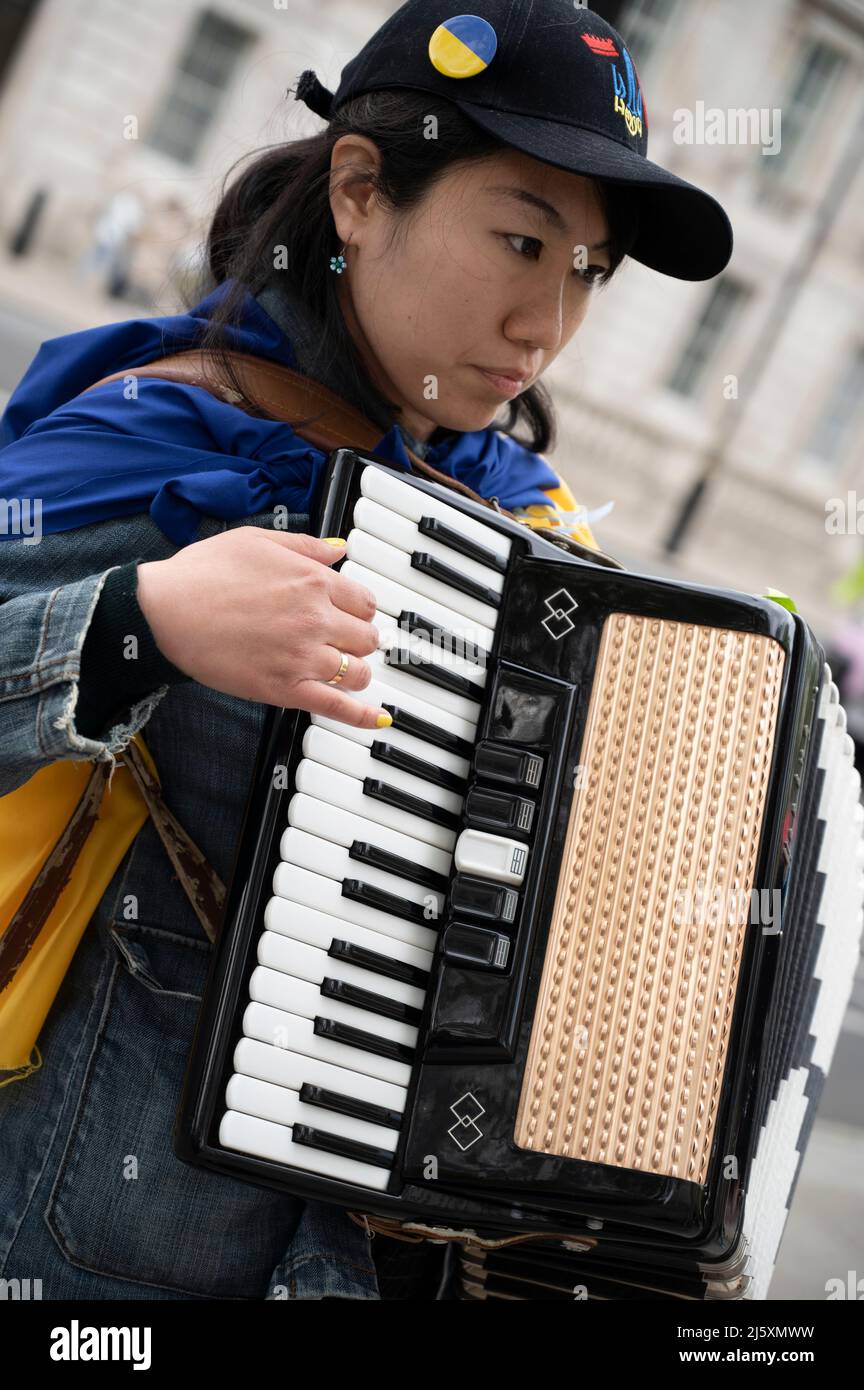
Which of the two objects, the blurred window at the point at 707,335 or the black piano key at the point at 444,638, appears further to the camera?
the blurred window at the point at 707,335

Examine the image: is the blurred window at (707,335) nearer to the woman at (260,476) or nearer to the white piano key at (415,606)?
the woman at (260,476)

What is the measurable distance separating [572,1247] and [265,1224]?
0.31 meters

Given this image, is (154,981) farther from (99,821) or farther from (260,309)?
(260,309)

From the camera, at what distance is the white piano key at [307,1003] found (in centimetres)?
116

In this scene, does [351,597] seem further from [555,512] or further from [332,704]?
[555,512]

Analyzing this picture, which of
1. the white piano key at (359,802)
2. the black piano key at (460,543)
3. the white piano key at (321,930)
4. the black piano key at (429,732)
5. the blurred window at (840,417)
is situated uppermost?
the blurred window at (840,417)

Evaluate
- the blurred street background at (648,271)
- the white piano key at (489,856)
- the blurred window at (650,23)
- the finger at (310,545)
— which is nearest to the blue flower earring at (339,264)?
the finger at (310,545)

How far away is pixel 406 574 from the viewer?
1.25 metres

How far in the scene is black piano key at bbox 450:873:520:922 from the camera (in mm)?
1233

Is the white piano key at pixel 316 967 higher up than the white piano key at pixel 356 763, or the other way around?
the white piano key at pixel 356 763

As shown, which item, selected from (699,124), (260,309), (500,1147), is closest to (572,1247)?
(500,1147)

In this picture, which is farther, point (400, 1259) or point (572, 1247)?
point (400, 1259)

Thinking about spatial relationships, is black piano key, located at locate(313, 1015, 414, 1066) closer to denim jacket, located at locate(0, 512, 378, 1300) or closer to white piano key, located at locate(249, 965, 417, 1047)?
white piano key, located at locate(249, 965, 417, 1047)

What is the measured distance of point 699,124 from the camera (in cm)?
1878
